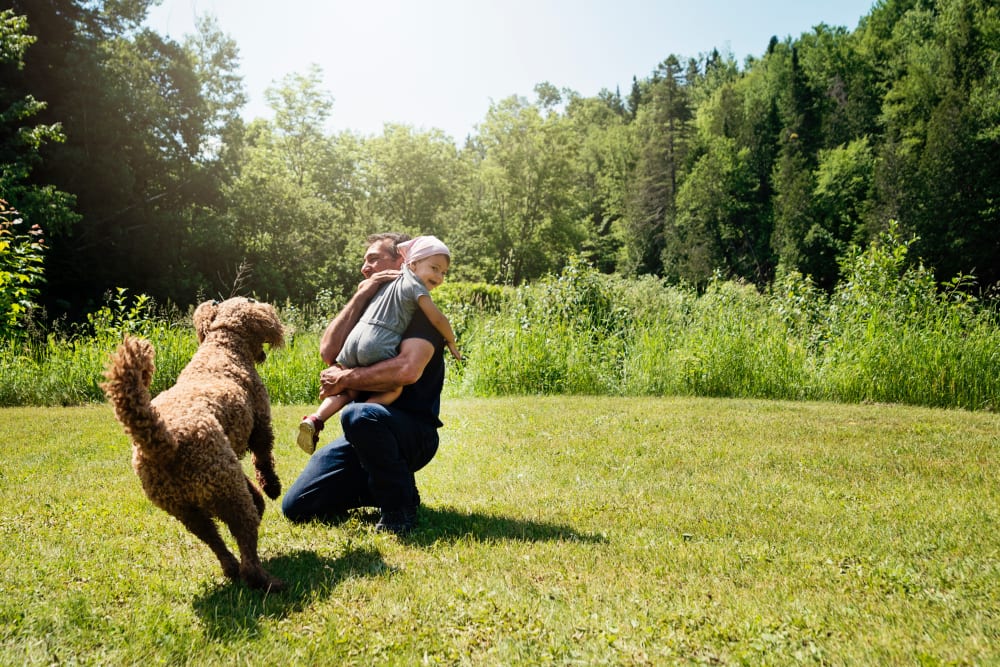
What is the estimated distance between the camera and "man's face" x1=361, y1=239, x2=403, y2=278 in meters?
4.25

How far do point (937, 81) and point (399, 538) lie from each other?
47.5 metres

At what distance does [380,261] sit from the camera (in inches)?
167

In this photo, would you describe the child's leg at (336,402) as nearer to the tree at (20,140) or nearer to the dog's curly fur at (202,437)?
the dog's curly fur at (202,437)

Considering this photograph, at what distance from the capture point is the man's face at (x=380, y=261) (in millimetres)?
4254

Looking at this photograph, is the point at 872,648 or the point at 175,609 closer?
the point at 872,648

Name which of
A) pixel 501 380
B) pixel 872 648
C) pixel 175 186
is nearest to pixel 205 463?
pixel 872 648

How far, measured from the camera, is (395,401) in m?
3.91

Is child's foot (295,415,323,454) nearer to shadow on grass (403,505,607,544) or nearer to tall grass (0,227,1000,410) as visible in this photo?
shadow on grass (403,505,607,544)

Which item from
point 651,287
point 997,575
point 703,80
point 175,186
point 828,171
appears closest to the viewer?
point 997,575

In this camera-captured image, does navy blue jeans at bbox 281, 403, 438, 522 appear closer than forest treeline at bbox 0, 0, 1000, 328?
Yes

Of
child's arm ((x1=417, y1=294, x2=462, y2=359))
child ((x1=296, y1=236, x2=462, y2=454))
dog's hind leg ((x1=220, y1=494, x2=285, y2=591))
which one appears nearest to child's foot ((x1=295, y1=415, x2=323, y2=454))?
child ((x1=296, y1=236, x2=462, y2=454))

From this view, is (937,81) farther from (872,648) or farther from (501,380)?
(872,648)

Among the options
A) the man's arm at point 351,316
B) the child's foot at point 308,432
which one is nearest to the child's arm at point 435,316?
the man's arm at point 351,316

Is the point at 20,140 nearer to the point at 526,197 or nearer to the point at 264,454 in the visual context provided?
the point at 264,454
